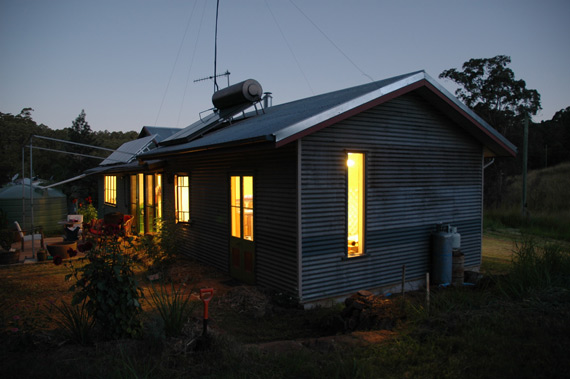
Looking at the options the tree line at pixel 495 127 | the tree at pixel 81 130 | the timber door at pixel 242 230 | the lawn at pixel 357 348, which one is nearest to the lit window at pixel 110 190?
the tree line at pixel 495 127

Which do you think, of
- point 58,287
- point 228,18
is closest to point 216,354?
point 58,287

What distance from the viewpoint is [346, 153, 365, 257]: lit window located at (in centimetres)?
768

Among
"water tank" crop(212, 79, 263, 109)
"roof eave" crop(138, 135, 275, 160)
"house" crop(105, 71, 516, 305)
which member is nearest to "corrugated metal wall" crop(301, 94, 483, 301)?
"house" crop(105, 71, 516, 305)

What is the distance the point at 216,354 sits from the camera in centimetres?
408

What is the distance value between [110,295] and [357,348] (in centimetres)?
280

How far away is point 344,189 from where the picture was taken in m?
7.23

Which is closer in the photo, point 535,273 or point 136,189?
point 535,273

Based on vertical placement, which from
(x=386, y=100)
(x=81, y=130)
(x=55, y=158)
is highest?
(x=81, y=130)

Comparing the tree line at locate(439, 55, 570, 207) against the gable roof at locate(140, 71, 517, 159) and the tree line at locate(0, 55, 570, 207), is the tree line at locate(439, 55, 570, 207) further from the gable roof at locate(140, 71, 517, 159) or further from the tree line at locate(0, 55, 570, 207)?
the gable roof at locate(140, 71, 517, 159)

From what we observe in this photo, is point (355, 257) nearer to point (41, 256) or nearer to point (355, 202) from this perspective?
point (355, 202)

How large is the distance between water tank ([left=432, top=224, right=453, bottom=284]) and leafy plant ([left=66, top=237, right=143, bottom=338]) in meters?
6.36

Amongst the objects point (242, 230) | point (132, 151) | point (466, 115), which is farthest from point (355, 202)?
point (132, 151)

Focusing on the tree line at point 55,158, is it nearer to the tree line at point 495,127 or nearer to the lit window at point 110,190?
the tree line at point 495,127

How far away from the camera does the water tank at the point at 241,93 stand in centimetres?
1106
